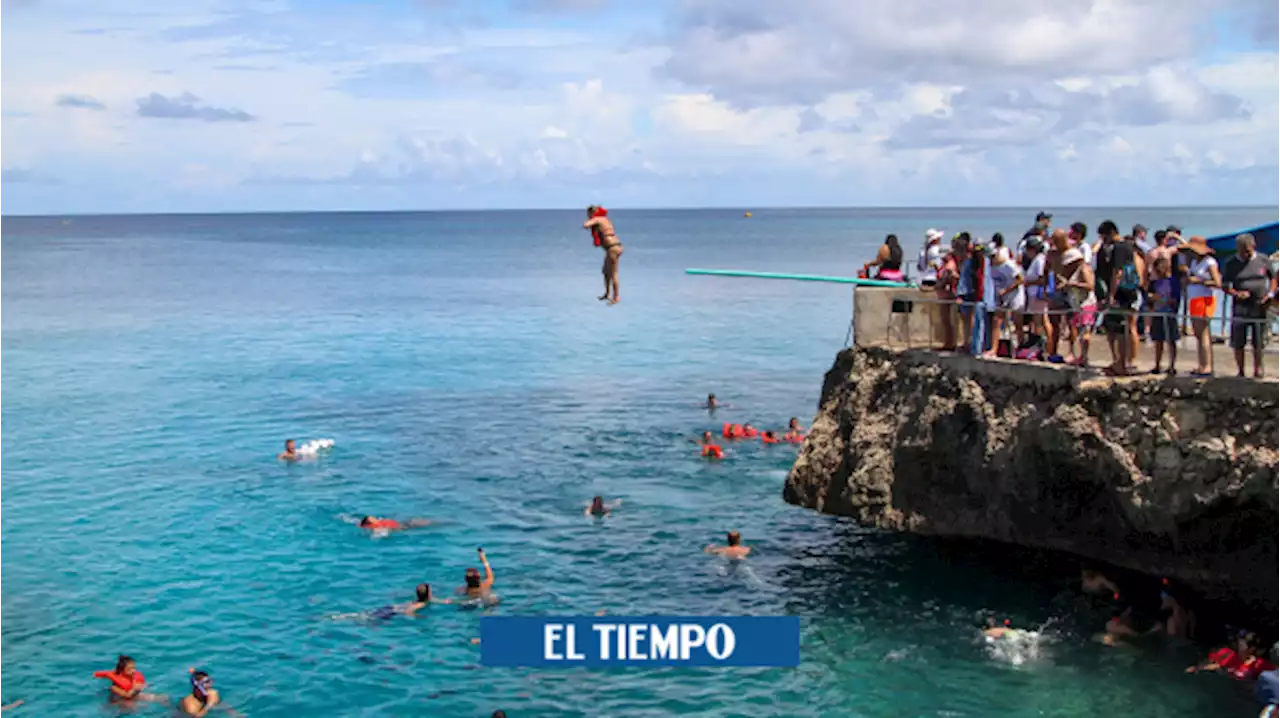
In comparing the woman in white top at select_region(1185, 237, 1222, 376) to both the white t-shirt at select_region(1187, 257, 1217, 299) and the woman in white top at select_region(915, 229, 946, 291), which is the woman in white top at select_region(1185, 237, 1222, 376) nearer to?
the white t-shirt at select_region(1187, 257, 1217, 299)

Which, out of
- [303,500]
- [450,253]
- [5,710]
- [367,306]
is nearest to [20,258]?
[450,253]

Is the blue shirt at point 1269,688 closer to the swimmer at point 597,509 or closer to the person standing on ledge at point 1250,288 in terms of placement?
Answer: the person standing on ledge at point 1250,288

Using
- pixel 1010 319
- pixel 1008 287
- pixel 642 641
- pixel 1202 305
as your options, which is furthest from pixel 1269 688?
pixel 642 641

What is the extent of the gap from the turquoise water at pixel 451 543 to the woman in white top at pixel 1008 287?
464 centimetres

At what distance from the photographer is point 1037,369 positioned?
2147 centimetres

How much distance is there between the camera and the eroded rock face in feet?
62.4

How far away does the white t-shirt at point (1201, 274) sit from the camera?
1946 cm

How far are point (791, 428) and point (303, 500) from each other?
1433cm

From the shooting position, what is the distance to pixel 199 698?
18.7 metres

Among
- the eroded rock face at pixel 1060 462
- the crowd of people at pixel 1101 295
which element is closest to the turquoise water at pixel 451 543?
the eroded rock face at pixel 1060 462

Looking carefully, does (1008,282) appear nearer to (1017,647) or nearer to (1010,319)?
(1010,319)

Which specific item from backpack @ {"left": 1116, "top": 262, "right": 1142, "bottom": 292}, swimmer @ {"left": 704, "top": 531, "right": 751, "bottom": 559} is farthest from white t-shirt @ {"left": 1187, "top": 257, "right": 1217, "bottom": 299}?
swimmer @ {"left": 704, "top": 531, "right": 751, "bottom": 559}

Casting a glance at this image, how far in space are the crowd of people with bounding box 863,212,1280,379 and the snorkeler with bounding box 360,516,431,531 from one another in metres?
12.5

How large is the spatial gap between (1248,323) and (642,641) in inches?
402
